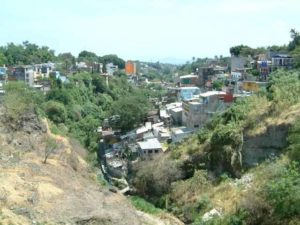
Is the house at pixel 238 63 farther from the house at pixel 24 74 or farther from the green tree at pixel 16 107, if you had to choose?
the green tree at pixel 16 107

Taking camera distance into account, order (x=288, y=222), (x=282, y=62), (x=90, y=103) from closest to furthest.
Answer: (x=288, y=222) → (x=282, y=62) → (x=90, y=103)

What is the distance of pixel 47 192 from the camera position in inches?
755

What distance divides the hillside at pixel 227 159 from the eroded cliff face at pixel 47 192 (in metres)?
2.67

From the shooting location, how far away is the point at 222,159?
2667 cm

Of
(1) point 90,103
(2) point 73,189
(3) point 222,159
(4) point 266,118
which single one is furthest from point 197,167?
(1) point 90,103


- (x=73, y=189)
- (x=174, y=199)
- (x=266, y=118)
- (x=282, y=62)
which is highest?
(x=282, y=62)

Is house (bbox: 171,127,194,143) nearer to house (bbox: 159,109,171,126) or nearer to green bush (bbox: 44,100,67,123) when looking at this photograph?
house (bbox: 159,109,171,126)

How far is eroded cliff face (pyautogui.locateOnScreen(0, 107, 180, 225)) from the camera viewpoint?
16953 mm

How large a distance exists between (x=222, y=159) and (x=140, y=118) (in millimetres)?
18123

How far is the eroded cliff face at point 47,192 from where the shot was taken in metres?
17.0

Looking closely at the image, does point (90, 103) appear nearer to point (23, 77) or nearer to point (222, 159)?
point (23, 77)

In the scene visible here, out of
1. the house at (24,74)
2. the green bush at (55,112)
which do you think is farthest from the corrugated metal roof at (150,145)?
the house at (24,74)

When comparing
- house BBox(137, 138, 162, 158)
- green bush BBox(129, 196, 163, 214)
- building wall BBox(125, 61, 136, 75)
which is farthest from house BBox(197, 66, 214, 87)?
building wall BBox(125, 61, 136, 75)

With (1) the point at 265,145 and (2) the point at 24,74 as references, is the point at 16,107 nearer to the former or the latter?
(1) the point at 265,145
